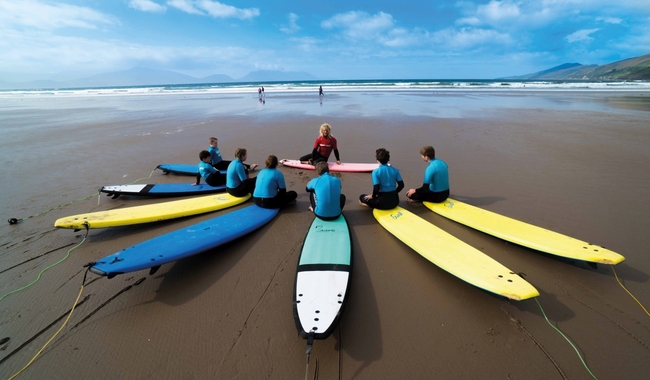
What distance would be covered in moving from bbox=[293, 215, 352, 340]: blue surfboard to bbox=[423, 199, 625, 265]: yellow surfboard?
84.7 inches

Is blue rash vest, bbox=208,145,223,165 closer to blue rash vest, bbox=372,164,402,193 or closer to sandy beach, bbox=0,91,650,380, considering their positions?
sandy beach, bbox=0,91,650,380

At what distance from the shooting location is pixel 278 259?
13.7 feet

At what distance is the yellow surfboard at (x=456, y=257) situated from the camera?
300cm

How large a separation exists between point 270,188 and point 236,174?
3.36 feet

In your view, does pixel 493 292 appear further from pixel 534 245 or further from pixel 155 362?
pixel 155 362

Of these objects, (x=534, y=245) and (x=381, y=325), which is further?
(x=534, y=245)

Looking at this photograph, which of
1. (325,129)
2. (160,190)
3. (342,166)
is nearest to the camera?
(160,190)

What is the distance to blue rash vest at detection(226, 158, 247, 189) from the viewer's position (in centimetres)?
593

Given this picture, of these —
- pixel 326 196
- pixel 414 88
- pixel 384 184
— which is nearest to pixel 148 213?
pixel 326 196

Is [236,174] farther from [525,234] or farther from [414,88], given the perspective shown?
[414,88]

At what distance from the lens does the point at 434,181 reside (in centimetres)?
554

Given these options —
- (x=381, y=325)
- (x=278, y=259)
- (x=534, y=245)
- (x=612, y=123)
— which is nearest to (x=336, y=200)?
(x=278, y=259)

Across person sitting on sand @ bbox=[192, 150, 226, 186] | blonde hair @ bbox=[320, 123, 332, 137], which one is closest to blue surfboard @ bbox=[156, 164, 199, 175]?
person sitting on sand @ bbox=[192, 150, 226, 186]

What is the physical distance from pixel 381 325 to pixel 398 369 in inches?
19.0
